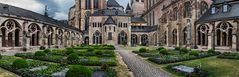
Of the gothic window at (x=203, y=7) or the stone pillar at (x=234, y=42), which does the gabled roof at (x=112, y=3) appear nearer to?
the gothic window at (x=203, y=7)

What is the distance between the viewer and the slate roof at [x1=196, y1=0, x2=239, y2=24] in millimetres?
45300

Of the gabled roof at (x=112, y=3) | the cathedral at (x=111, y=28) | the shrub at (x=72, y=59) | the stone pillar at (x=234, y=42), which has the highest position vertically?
the gabled roof at (x=112, y=3)

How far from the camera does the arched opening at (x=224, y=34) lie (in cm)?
4544

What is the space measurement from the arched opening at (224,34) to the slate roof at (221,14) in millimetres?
1236

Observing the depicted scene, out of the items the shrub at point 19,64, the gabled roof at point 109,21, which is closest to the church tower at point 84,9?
the gabled roof at point 109,21

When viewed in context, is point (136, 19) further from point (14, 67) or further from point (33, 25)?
point (14, 67)

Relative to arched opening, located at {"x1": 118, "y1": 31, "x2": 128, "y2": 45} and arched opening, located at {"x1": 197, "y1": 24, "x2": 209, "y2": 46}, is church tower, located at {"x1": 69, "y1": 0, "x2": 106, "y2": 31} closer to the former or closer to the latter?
arched opening, located at {"x1": 118, "y1": 31, "x2": 128, "y2": 45}

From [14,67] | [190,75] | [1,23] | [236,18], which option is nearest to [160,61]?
[190,75]

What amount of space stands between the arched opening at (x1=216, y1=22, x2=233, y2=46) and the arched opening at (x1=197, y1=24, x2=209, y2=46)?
284 centimetres

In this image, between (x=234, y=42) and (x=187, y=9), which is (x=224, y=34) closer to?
(x=234, y=42)

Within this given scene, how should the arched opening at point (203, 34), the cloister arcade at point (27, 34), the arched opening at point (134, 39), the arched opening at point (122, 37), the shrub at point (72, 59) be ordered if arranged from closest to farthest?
the shrub at point (72, 59) < the cloister arcade at point (27, 34) < the arched opening at point (203, 34) < the arched opening at point (122, 37) < the arched opening at point (134, 39)

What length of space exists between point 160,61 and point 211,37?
80.1 ft

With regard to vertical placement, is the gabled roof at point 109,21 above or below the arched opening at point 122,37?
above

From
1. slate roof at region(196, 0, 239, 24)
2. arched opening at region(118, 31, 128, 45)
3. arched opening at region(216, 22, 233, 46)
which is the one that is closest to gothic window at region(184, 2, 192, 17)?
slate roof at region(196, 0, 239, 24)
